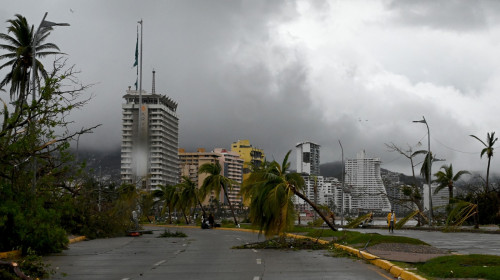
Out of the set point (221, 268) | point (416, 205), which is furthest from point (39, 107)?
point (416, 205)

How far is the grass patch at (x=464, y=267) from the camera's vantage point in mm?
12203

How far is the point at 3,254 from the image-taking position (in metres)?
20.5

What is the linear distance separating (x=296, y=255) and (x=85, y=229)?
19.8m

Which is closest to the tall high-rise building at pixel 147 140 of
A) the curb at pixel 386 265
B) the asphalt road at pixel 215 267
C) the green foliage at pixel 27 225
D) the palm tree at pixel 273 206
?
the palm tree at pixel 273 206

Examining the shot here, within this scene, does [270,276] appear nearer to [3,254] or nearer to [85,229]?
[3,254]

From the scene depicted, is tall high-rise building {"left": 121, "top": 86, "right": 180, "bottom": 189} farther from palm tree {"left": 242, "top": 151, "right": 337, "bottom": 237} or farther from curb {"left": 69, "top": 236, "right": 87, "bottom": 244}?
palm tree {"left": 242, "top": 151, "right": 337, "bottom": 237}

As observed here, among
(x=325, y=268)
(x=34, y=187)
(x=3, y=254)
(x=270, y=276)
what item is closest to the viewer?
(x=270, y=276)

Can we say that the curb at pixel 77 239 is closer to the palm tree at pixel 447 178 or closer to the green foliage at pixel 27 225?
the green foliage at pixel 27 225

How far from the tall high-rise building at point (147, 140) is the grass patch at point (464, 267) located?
930 inches

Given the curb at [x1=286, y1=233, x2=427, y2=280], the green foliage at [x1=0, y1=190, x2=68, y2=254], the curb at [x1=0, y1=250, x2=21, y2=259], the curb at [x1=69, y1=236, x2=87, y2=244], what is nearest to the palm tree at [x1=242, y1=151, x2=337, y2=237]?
the curb at [x1=286, y1=233, x2=427, y2=280]

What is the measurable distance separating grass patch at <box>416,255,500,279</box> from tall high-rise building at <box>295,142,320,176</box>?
93.4m

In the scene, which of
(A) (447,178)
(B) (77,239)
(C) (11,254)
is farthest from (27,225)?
(A) (447,178)

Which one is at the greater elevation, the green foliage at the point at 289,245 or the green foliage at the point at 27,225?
the green foliage at the point at 27,225

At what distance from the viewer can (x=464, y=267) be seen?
13344 mm
